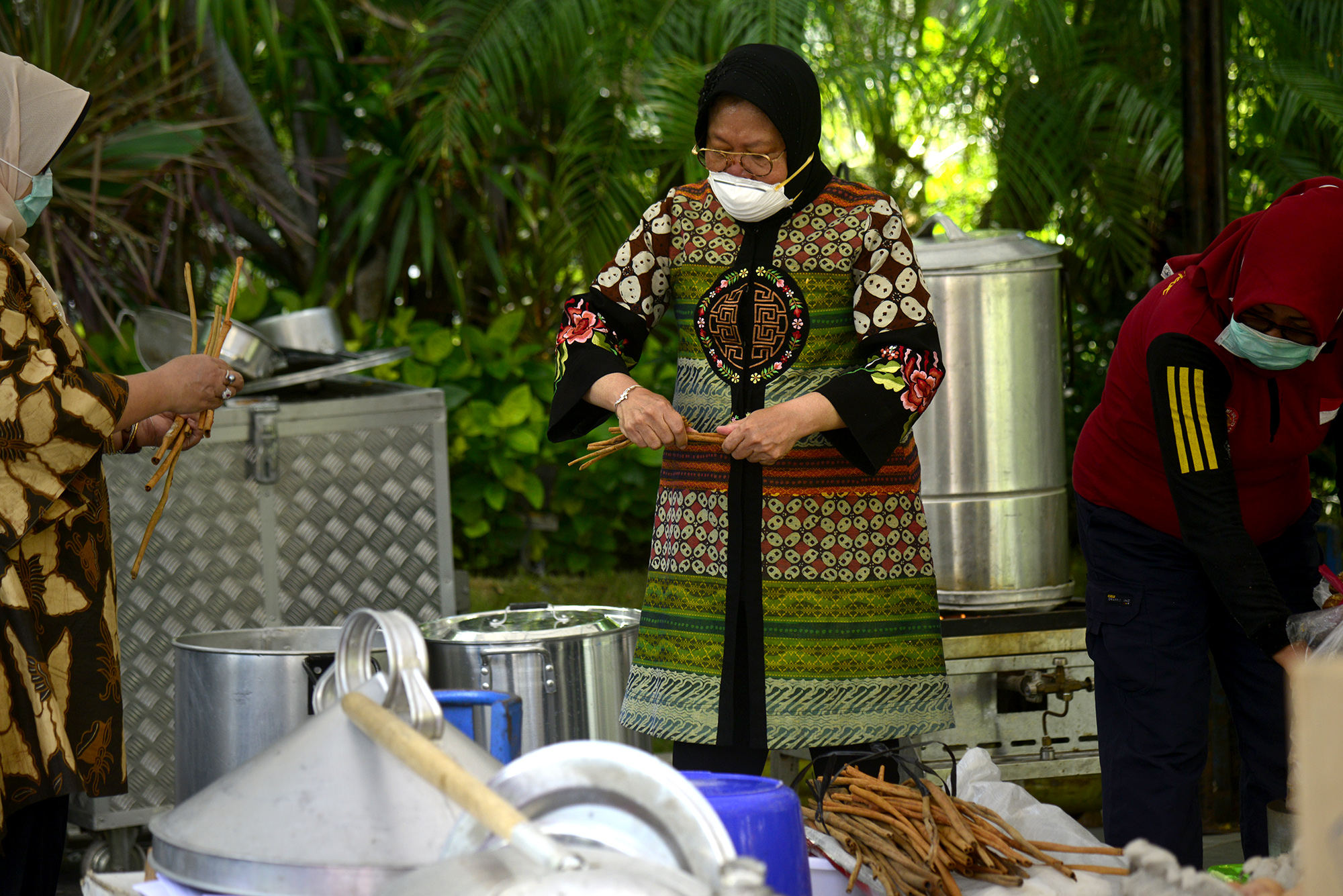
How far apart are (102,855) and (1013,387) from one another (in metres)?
2.64

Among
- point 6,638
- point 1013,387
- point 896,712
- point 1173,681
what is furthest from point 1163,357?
point 6,638

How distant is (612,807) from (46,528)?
1.43 metres

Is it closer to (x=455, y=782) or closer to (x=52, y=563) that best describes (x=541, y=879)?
(x=455, y=782)

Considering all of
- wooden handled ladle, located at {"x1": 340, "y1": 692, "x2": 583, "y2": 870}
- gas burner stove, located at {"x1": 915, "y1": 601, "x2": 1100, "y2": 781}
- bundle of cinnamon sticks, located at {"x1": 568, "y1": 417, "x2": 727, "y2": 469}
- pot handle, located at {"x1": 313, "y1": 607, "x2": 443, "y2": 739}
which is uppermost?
bundle of cinnamon sticks, located at {"x1": 568, "y1": 417, "x2": 727, "y2": 469}

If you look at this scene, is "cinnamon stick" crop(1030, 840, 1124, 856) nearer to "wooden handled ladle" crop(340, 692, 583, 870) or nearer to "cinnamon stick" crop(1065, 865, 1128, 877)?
"cinnamon stick" crop(1065, 865, 1128, 877)

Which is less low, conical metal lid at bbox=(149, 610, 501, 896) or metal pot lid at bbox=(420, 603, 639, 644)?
conical metal lid at bbox=(149, 610, 501, 896)

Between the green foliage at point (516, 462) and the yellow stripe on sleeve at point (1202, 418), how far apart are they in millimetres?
3163

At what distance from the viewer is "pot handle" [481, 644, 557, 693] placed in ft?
9.48

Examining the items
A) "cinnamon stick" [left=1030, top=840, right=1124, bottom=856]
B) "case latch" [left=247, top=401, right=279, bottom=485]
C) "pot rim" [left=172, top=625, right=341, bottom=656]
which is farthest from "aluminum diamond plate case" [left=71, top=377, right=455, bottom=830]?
"cinnamon stick" [left=1030, top=840, right=1124, bottom=856]

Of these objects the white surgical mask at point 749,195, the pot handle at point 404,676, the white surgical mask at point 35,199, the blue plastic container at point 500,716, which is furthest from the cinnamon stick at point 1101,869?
the white surgical mask at point 35,199

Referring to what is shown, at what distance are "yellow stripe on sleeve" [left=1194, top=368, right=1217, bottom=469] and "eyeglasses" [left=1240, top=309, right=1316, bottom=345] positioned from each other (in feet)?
0.38

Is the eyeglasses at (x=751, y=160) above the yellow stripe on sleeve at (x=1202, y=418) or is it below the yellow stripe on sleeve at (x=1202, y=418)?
above

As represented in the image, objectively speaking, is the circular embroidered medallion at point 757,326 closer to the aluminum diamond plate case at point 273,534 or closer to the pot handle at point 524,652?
the pot handle at point 524,652

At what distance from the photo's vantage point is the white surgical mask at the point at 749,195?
2.38 meters
